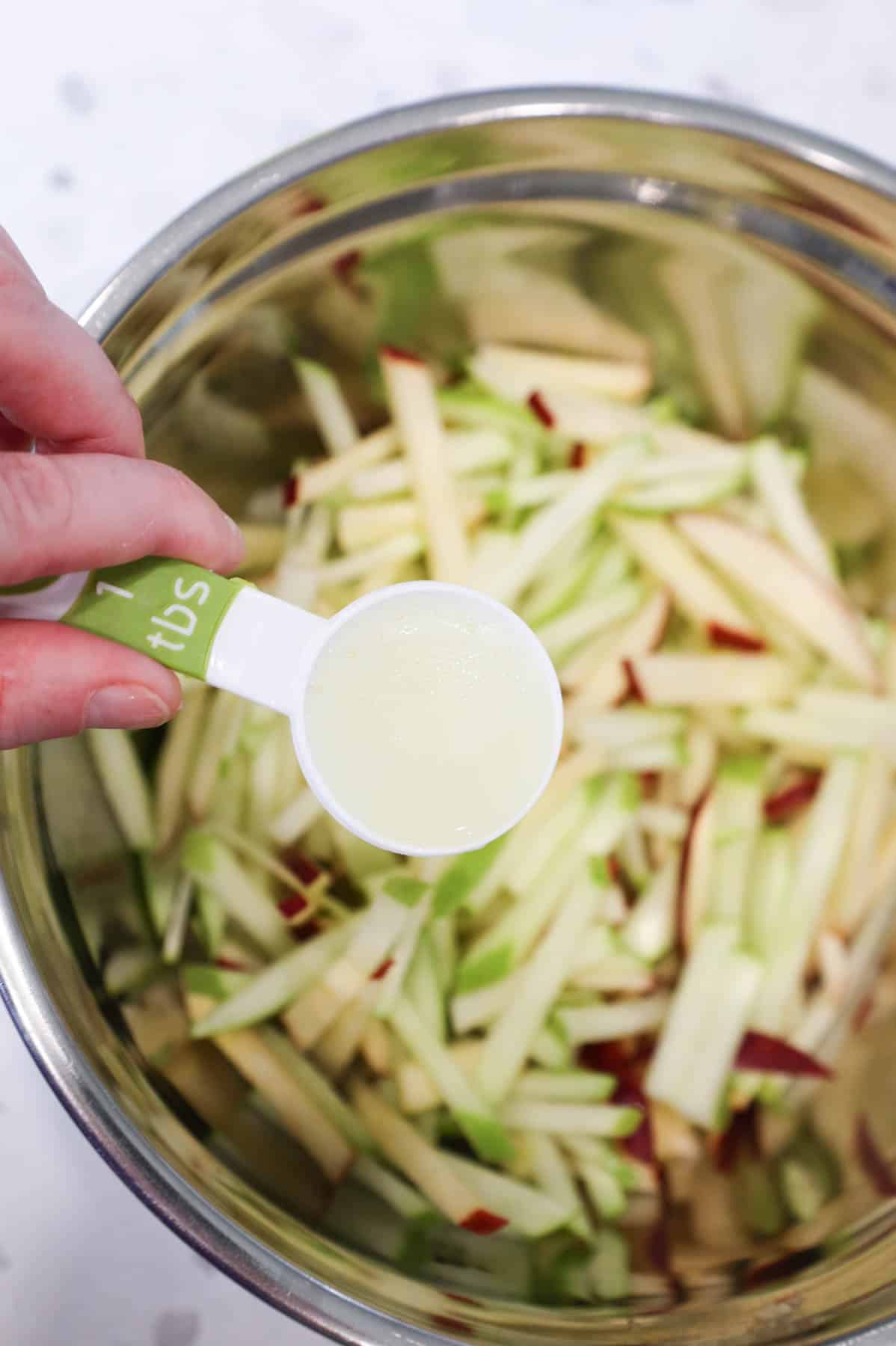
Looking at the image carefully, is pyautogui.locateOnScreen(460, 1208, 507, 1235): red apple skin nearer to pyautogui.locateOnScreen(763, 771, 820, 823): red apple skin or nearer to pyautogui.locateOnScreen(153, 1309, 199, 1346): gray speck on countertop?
pyautogui.locateOnScreen(153, 1309, 199, 1346): gray speck on countertop

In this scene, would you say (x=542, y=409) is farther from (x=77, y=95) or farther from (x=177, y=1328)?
(x=177, y=1328)

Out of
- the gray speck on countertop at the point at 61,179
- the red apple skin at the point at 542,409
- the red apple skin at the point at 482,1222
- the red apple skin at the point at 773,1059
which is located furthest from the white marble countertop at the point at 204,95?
the red apple skin at the point at 773,1059

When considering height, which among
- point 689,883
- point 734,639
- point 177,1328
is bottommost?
point 177,1328

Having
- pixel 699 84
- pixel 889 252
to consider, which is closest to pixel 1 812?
pixel 889 252

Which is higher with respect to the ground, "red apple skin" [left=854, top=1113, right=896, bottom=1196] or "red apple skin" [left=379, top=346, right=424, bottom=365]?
"red apple skin" [left=379, top=346, right=424, bottom=365]

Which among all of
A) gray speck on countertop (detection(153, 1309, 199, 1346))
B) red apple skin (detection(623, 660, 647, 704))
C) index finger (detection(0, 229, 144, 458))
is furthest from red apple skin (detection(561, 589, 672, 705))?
gray speck on countertop (detection(153, 1309, 199, 1346))

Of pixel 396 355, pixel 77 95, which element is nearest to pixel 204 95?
pixel 77 95

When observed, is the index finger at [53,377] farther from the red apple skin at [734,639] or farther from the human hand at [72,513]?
the red apple skin at [734,639]

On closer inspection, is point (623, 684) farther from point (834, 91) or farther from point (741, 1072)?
point (834, 91)
